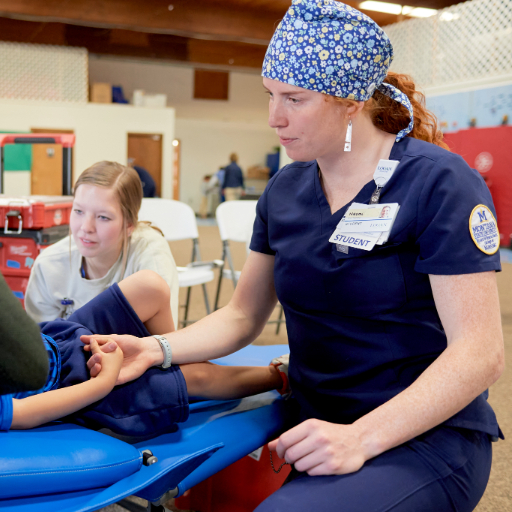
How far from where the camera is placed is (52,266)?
1.94 m

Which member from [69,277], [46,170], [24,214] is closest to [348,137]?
[69,277]

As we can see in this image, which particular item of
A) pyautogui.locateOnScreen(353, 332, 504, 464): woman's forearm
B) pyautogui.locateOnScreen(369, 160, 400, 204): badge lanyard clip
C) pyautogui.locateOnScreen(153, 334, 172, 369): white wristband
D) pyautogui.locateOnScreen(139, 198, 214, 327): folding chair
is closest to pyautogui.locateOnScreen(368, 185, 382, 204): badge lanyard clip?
pyautogui.locateOnScreen(369, 160, 400, 204): badge lanyard clip

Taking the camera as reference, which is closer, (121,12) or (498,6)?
(498,6)

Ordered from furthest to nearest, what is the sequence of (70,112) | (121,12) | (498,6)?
(70,112) → (121,12) → (498,6)

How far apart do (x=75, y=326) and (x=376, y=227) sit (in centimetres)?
A: 73

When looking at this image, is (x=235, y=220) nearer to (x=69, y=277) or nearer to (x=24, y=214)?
(x=24, y=214)

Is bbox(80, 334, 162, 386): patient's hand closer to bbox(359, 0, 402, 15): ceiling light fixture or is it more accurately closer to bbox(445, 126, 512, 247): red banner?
bbox(445, 126, 512, 247): red banner

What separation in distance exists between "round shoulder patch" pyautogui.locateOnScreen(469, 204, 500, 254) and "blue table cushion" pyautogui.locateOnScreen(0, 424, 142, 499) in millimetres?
723

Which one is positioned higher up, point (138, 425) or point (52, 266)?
point (52, 266)

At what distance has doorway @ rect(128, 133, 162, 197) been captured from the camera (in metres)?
11.5

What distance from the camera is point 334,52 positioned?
105cm

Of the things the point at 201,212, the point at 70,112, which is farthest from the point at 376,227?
the point at 201,212

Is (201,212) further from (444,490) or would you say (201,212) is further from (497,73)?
(444,490)

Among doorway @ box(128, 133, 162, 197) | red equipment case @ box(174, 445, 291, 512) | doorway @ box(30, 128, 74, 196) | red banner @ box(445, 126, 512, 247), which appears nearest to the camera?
red equipment case @ box(174, 445, 291, 512)
